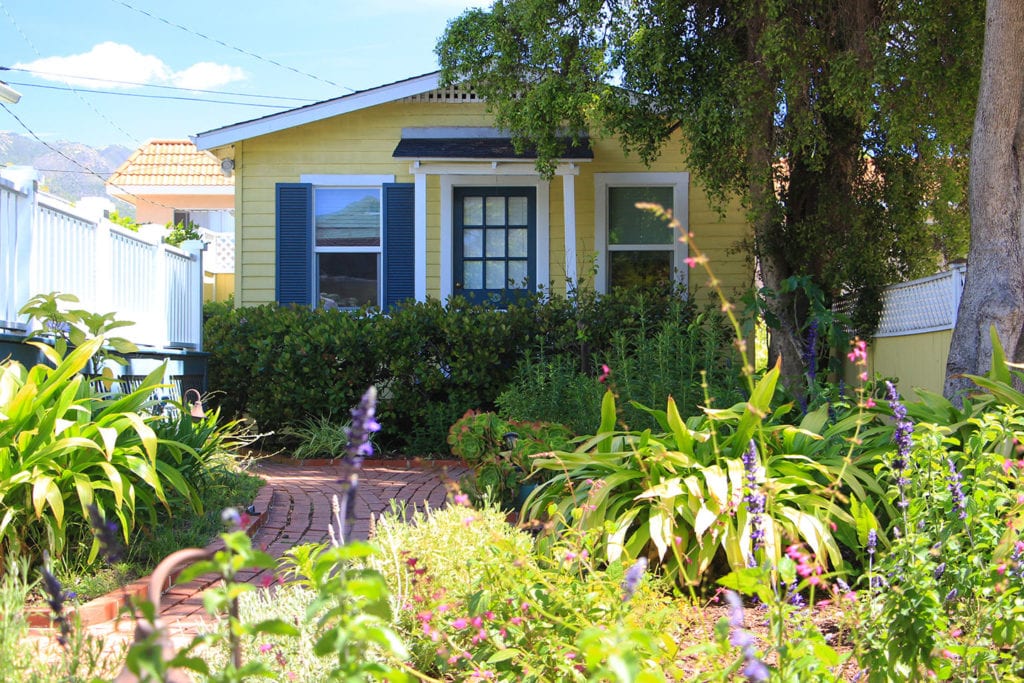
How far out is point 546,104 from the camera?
8625mm

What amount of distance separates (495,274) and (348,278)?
191 cm

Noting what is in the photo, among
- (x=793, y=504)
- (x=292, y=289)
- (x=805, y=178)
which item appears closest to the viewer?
(x=793, y=504)

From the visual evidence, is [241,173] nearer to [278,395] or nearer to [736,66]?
[278,395]

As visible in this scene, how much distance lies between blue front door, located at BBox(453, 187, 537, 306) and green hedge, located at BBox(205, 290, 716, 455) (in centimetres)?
174

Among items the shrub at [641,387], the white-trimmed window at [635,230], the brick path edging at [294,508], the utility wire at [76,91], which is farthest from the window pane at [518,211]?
the utility wire at [76,91]

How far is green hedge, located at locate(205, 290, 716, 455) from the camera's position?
9.16 meters

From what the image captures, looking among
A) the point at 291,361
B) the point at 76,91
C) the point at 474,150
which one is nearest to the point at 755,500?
the point at 291,361

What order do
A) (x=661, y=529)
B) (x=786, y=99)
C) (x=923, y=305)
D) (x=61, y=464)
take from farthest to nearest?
(x=786, y=99)
(x=923, y=305)
(x=61, y=464)
(x=661, y=529)

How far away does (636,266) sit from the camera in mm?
11391

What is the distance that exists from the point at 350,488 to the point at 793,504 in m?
2.86

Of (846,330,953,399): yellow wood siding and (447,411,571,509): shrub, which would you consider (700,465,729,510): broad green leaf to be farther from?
(846,330,953,399): yellow wood siding

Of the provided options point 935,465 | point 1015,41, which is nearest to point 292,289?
point 1015,41

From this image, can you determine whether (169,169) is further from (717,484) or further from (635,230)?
(717,484)

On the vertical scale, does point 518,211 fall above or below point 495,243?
above
